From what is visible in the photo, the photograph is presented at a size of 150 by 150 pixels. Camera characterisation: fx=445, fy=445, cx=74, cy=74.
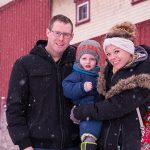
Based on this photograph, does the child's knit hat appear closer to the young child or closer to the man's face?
the young child

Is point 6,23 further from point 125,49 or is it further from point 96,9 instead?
point 125,49

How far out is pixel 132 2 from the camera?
608 inches

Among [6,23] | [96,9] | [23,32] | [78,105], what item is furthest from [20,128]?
[6,23]

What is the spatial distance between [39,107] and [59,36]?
848 mm

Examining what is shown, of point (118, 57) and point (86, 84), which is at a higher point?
point (118, 57)

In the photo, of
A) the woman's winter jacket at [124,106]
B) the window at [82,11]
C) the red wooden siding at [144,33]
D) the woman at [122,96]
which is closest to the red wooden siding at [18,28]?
the window at [82,11]

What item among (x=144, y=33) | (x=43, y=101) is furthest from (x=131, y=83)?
(x=144, y=33)

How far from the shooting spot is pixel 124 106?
439cm

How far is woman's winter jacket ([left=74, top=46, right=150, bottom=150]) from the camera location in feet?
14.4

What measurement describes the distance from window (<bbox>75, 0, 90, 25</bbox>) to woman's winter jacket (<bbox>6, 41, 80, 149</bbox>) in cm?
1255

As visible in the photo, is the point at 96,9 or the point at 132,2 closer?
the point at 132,2

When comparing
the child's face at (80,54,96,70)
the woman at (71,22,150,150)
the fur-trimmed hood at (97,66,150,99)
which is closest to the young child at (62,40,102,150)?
the child's face at (80,54,96,70)

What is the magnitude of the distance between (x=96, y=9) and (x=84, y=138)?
42.4 feet

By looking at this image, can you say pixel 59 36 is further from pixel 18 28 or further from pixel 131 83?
pixel 18 28
